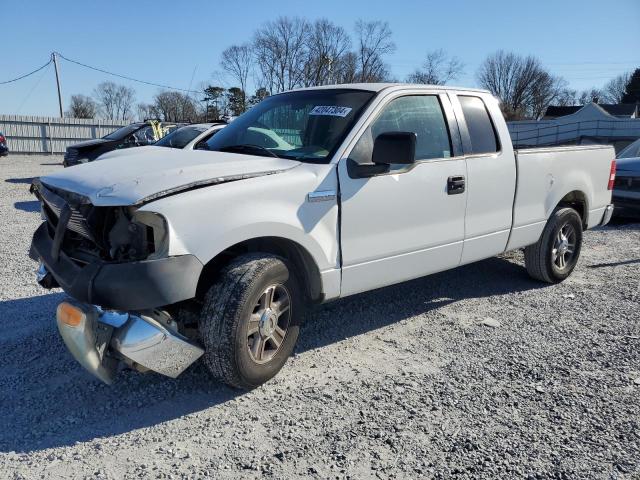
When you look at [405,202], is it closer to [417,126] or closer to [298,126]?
[417,126]

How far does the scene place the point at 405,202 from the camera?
4055 mm

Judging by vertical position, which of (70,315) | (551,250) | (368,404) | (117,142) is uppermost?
(117,142)

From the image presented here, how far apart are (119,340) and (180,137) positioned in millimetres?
8522

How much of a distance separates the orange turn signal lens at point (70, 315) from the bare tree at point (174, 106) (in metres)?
52.8

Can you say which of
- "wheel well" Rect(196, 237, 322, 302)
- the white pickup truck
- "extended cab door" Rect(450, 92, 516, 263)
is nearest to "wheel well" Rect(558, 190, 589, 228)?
the white pickup truck

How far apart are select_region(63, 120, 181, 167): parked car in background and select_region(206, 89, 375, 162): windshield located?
329 inches

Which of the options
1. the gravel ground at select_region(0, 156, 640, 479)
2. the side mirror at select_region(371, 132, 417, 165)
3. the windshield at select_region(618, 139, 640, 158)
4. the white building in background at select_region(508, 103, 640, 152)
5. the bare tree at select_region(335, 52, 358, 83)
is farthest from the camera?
the bare tree at select_region(335, 52, 358, 83)

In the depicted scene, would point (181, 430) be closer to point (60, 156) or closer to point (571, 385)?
point (571, 385)

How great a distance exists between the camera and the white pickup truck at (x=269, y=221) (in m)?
2.97

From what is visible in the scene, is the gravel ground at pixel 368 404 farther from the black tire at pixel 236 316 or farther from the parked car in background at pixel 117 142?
the parked car in background at pixel 117 142

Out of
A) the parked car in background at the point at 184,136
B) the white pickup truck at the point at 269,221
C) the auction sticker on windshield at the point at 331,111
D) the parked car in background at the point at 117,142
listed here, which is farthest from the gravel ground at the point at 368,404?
the parked car in background at the point at 117,142

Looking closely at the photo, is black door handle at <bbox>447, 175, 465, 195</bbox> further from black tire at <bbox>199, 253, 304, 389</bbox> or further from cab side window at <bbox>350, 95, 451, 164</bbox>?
black tire at <bbox>199, 253, 304, 389</bbox>

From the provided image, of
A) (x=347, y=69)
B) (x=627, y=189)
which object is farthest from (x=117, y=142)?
(x=347, y=69)

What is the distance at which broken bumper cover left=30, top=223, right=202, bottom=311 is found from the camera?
2.85 meters
